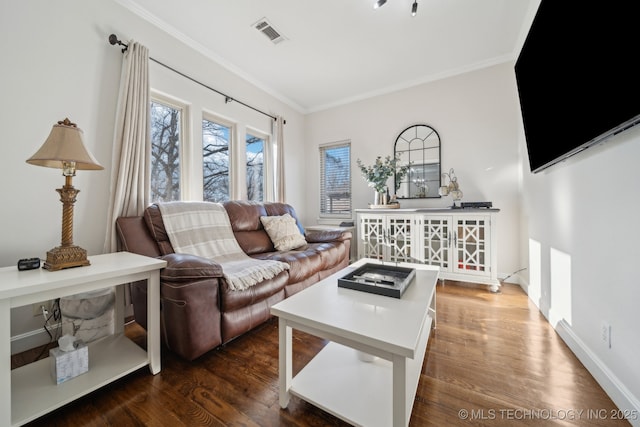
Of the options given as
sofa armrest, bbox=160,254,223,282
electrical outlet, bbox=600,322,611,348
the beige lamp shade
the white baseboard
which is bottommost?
the white baseboard

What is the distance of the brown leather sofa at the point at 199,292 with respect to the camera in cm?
Result: 137

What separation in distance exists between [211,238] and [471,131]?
320cm

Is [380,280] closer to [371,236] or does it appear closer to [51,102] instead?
[371,236]

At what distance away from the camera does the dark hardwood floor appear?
1056 mm

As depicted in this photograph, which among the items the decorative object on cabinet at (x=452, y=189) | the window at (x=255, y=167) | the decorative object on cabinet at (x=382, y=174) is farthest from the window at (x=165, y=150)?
the decorative object on cabinet at (x=452, y=189)

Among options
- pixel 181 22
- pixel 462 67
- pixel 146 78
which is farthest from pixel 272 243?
pixel 462 67

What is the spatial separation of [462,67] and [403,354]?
11.4 feet

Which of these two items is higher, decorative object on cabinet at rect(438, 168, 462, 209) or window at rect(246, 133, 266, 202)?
window at rect(246, 133, 266, 202)

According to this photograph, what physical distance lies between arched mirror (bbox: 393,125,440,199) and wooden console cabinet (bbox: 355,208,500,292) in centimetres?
51

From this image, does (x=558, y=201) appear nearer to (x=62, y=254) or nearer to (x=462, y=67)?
(x=462, y=67)

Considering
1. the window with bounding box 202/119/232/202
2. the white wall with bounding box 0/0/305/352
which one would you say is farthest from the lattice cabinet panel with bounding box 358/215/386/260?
the white wall with bounding box 0/0/305/352

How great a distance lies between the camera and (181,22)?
2.29 metres

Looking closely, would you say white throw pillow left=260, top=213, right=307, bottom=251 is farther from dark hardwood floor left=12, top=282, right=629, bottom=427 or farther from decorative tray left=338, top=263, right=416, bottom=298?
decorative tray left=338, top=263, right=416, bottom=298

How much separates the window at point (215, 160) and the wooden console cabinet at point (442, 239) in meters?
1.82
